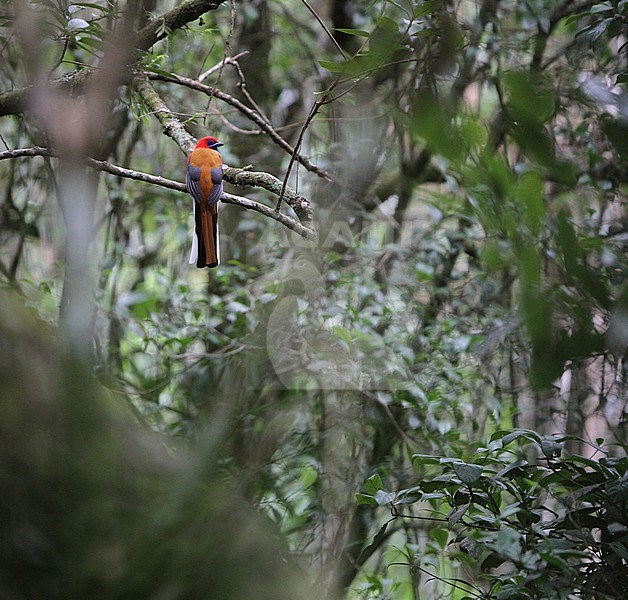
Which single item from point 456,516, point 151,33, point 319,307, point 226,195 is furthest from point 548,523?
point 319,307

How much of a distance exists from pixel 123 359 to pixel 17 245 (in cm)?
56

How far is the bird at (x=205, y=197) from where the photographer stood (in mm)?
798

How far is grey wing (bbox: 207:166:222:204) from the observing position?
2.64 feet

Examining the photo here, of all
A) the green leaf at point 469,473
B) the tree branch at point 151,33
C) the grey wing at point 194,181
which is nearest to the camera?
the green leaf at point 469,473

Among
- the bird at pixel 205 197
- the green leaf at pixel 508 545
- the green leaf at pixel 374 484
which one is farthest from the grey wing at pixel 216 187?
the green leaf at pixel 508 545

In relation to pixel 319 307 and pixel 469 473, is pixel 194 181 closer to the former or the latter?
pixel 469 473

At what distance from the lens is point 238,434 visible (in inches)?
77.9

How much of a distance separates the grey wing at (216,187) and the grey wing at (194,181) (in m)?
0.01

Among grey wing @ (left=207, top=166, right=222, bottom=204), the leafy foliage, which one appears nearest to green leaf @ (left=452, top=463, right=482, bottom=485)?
the leafy foliage

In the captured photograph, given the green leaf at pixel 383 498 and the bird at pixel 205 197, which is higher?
the bird at pixel 205 197

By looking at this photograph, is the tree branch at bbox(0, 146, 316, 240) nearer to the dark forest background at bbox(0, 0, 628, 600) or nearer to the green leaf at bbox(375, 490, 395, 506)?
the dark forest background at bbox(0, 0, 628, 600)

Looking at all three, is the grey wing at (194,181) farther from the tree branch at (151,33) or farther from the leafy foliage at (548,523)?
the leafy foliage at (548,523)

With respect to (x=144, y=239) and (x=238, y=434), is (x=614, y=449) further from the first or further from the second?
(x=144, y=239)

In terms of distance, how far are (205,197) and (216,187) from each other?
0.7 inches
